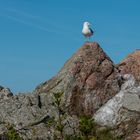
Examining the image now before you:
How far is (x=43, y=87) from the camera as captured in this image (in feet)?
97.8

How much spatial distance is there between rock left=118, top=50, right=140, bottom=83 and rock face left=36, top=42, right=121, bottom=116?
261cm

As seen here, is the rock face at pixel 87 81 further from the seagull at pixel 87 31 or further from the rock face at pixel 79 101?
the seagull at pixel 87 31

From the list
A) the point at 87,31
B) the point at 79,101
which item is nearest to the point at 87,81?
the point at 79,101

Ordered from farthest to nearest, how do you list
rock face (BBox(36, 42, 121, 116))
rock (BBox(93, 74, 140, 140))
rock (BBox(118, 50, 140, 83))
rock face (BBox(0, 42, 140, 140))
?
rock (BBox(118, 50, 140, 83)), rock face (BBox(36, 42, 121, 116)), rock (BBox(93, 74, 140, 140)), rock face (BBox(0, 42, 140, 140))

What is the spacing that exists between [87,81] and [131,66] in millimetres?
5616

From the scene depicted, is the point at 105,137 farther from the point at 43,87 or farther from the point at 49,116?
the point at 43,87

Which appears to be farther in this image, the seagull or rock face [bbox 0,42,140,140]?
the seagull

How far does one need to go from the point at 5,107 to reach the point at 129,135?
227 inches

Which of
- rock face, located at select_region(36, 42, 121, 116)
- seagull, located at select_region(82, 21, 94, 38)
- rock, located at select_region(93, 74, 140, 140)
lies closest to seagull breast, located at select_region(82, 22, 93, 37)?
seagull, located at select_region(82, 21, 94, 38)

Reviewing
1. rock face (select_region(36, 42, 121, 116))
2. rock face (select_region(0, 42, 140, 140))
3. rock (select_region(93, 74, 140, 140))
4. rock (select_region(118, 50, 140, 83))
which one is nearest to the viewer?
rock face (select_region(0, 42, 140, 140))

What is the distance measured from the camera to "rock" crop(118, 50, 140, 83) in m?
32.1

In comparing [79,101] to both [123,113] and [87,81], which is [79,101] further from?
[123,113]

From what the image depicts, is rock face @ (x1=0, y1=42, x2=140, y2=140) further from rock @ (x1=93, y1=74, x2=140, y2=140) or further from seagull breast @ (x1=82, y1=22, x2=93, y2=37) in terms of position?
seagull breast @ (x1=82, y1=22, x2=93, y2=37)

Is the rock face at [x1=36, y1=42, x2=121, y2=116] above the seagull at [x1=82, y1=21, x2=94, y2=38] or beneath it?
beneath
